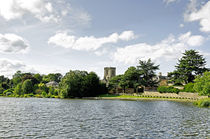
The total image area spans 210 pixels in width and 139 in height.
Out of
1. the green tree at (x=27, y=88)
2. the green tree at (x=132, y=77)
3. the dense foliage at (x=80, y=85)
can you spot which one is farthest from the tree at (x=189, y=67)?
the green tree at (x=27, y=88)

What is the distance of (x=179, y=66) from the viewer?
95250 mm

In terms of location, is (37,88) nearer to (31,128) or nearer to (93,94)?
(93,94)

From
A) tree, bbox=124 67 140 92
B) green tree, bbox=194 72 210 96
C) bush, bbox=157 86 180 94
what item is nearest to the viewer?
green tree, bbox=194 72 210 96

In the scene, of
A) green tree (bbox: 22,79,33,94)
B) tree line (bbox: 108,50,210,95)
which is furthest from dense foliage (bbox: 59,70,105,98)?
green tree (bbox: 22,79,33,94)

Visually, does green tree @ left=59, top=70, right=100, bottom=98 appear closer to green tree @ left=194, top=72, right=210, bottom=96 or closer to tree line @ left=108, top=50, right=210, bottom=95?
tree line @ left=108, top=50, right=210, bottom=95

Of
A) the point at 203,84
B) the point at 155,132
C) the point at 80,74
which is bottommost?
the point at 155,132

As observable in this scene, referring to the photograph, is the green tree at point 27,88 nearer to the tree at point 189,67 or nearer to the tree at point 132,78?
the tree at point 132,78

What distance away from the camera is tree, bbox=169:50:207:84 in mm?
92250

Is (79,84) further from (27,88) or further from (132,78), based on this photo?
(27,88)

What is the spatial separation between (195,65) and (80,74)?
173 feet

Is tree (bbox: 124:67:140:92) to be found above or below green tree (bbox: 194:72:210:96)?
above

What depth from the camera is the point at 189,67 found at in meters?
91.8

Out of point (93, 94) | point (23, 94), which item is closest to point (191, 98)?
point (93, 94)

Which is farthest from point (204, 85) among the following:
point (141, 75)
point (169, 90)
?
point (141, 75)
